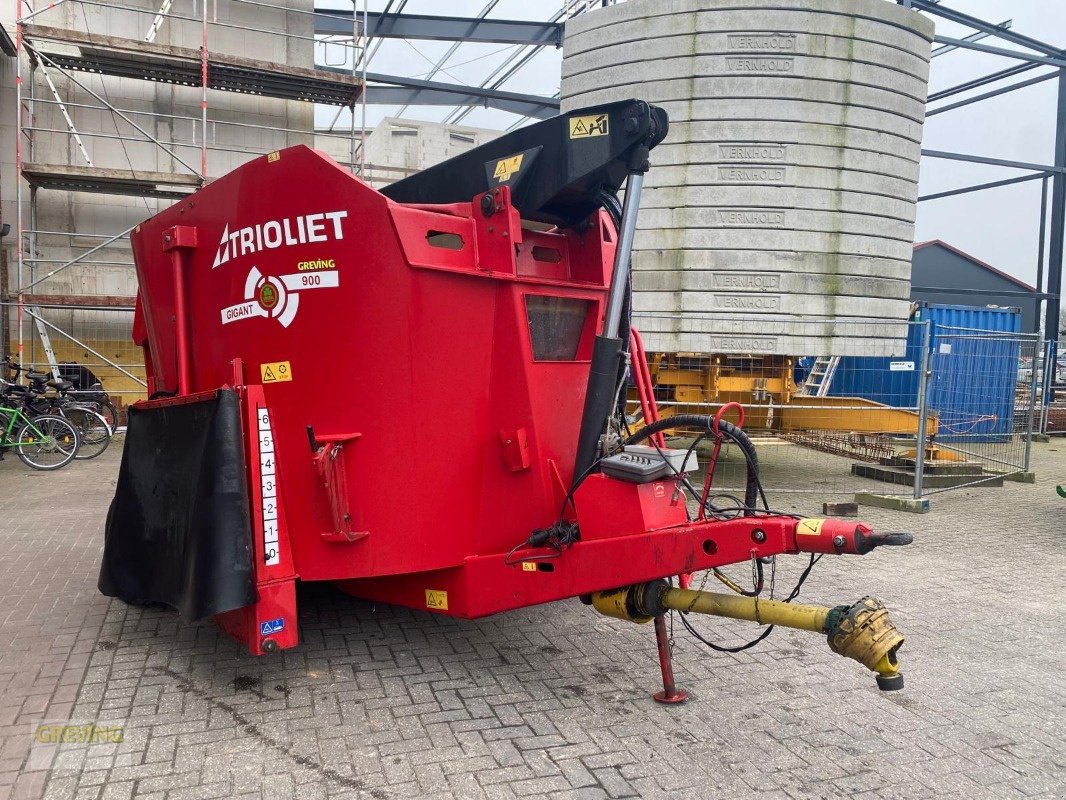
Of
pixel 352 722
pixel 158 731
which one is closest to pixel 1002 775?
pixel 352 722

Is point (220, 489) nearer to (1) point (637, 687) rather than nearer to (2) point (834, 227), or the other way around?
(1) point (637, 687)

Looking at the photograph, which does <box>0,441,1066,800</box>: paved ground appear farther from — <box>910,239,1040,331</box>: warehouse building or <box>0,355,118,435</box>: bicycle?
<box>910,239,1040,331</box>: warehouse building

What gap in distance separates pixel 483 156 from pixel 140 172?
961 centimetres

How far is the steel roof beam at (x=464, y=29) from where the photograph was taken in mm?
17000

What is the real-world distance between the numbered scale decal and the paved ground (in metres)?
0.64

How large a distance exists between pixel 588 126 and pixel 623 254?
606 mm

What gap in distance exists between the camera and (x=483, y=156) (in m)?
4.18

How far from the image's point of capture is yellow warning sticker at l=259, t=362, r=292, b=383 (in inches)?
149

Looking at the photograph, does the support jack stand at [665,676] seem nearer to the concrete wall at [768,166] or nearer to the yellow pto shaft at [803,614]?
the yellow pto shaft at [803,614]

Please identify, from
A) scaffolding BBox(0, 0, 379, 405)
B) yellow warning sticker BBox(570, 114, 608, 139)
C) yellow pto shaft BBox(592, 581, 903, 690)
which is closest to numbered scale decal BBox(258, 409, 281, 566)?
yellow pto shaft BBox(592, 581, 903, 690)

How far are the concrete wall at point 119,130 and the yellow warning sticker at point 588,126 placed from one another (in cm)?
1040

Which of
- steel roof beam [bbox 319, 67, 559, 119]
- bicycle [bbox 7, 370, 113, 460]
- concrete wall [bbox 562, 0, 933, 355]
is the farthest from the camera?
steel roof beam [bbox 319, 67, 559, 119]

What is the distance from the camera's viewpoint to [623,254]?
3.53 metres

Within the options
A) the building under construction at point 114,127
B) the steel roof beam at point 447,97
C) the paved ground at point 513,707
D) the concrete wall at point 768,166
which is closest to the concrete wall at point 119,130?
the building under construction at point 114,127
